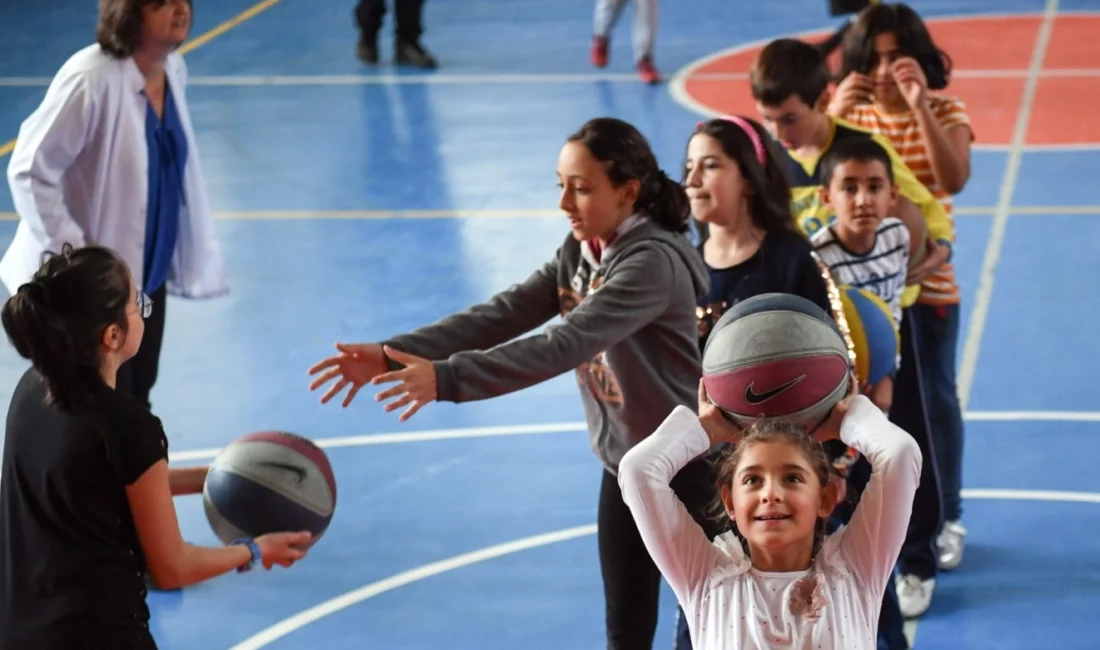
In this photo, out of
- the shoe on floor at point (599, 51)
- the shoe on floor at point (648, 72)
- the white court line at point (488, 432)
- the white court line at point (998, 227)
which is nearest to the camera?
the white court line at point (488, 432)

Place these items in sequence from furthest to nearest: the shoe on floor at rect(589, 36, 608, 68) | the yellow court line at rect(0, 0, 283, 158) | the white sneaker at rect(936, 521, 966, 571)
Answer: the yellow court line at rect(0, 0, 283, 158), the shoe on floor at rect(589, 36, 608, 68), the white sneaker at rect(936, 521, 966, 571)

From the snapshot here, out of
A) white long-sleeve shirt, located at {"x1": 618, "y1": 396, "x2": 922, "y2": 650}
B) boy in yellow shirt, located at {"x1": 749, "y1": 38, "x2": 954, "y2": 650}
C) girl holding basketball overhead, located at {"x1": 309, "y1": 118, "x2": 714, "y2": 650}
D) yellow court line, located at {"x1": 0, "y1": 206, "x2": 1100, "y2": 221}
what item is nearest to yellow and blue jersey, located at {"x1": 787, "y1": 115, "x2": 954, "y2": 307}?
boy in yellow shirt, located at {"x1": 749, "y1": 38, "x2": 954, "y2": 650}

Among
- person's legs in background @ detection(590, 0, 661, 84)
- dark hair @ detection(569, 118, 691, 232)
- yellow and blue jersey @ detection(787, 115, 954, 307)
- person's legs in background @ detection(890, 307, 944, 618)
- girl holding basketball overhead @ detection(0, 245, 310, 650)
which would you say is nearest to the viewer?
girl holding basketball overhead @ detection(0, 245, 310, 650)

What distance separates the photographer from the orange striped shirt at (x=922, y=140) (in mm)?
5219

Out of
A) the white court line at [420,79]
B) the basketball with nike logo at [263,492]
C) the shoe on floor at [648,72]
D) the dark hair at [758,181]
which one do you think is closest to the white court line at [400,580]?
the basketball with nike logo at [263,492]

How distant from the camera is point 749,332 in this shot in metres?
3.50

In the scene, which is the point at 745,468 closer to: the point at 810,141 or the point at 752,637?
the point at 752,637

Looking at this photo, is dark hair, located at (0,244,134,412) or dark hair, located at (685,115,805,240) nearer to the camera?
dark hair, located at (0,244,134,412)

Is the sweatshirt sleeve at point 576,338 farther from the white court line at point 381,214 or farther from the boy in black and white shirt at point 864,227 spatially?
the white court line at point 381,214

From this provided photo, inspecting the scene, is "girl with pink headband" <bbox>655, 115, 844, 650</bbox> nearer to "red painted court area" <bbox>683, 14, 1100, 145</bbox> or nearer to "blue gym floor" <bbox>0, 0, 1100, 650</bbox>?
"blue gym floor" <bbox>0, 0, 1100, 650</bbox>

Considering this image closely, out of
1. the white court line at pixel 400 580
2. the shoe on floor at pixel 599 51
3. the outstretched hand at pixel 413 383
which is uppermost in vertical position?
the outstretched hand at pixel 413 383

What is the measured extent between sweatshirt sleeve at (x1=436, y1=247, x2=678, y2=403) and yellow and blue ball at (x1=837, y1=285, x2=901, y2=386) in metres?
0.67

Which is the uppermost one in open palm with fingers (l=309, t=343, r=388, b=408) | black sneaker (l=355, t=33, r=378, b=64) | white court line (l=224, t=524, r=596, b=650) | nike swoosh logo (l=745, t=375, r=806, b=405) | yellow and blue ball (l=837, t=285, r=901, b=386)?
nike swoosh logo (l=745, t=375, r=806, b=405)

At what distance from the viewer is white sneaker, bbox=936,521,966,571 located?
5430 millimetres
